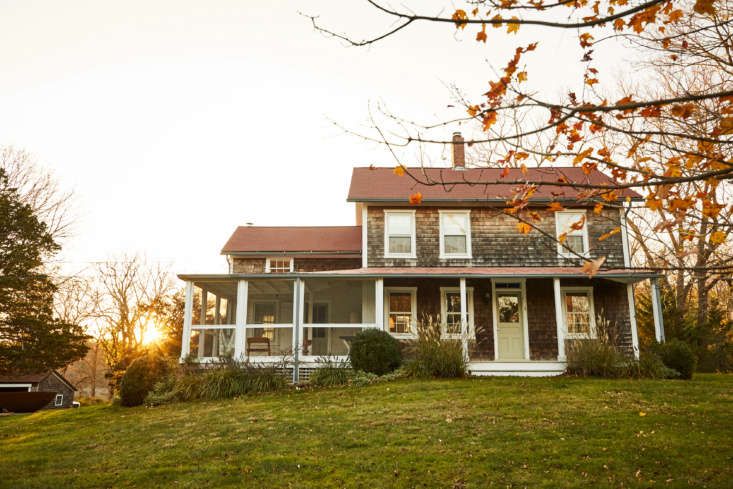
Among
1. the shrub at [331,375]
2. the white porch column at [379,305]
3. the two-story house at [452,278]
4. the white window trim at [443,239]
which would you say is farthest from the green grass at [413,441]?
the white window trim at [443,239]

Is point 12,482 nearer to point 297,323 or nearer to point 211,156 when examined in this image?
point 297,323

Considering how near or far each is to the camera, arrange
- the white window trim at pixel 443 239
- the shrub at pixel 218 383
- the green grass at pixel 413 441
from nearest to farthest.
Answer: the green grass at pixel 413 441
the shrub at pixel 218 383
the white window trim at pixel 443 239

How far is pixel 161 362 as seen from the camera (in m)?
13.9

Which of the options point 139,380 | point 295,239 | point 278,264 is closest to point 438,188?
point 295,239

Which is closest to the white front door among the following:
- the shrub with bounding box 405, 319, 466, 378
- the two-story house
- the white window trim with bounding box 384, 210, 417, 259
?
the two-story house

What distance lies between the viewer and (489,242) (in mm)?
17578

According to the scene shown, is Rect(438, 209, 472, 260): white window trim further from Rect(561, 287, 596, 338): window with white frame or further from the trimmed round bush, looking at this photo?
the trimmed round bush

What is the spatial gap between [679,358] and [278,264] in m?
12.5

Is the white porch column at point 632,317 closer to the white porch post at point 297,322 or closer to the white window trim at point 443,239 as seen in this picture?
the white window trim at point 443,239

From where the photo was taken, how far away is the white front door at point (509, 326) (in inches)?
655

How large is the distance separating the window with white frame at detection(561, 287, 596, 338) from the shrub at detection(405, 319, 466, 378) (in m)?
5.21

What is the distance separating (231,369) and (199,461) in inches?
224

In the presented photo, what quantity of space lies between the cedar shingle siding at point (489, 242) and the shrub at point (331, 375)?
4.37 metres

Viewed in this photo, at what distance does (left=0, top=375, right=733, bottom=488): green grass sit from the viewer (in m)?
6.36
